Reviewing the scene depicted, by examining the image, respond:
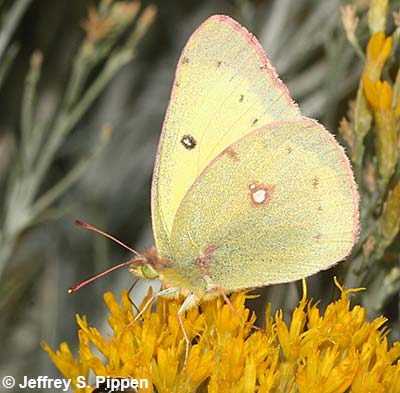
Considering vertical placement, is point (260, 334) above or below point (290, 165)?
below

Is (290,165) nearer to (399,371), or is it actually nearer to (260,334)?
(260,334)

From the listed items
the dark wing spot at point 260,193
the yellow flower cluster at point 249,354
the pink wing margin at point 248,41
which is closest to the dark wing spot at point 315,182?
the dark wing spot at point 260,193

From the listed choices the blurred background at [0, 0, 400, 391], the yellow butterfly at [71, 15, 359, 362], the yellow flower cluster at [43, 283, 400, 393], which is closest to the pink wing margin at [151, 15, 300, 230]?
the yellow butterfly at [71, 15, 359, 362]

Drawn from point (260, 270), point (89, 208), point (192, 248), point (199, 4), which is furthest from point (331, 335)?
point (199, 4)

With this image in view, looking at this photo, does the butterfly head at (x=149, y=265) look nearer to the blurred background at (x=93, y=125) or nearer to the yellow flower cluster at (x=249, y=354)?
the yellow flower cluster at (x=249, y=354)
